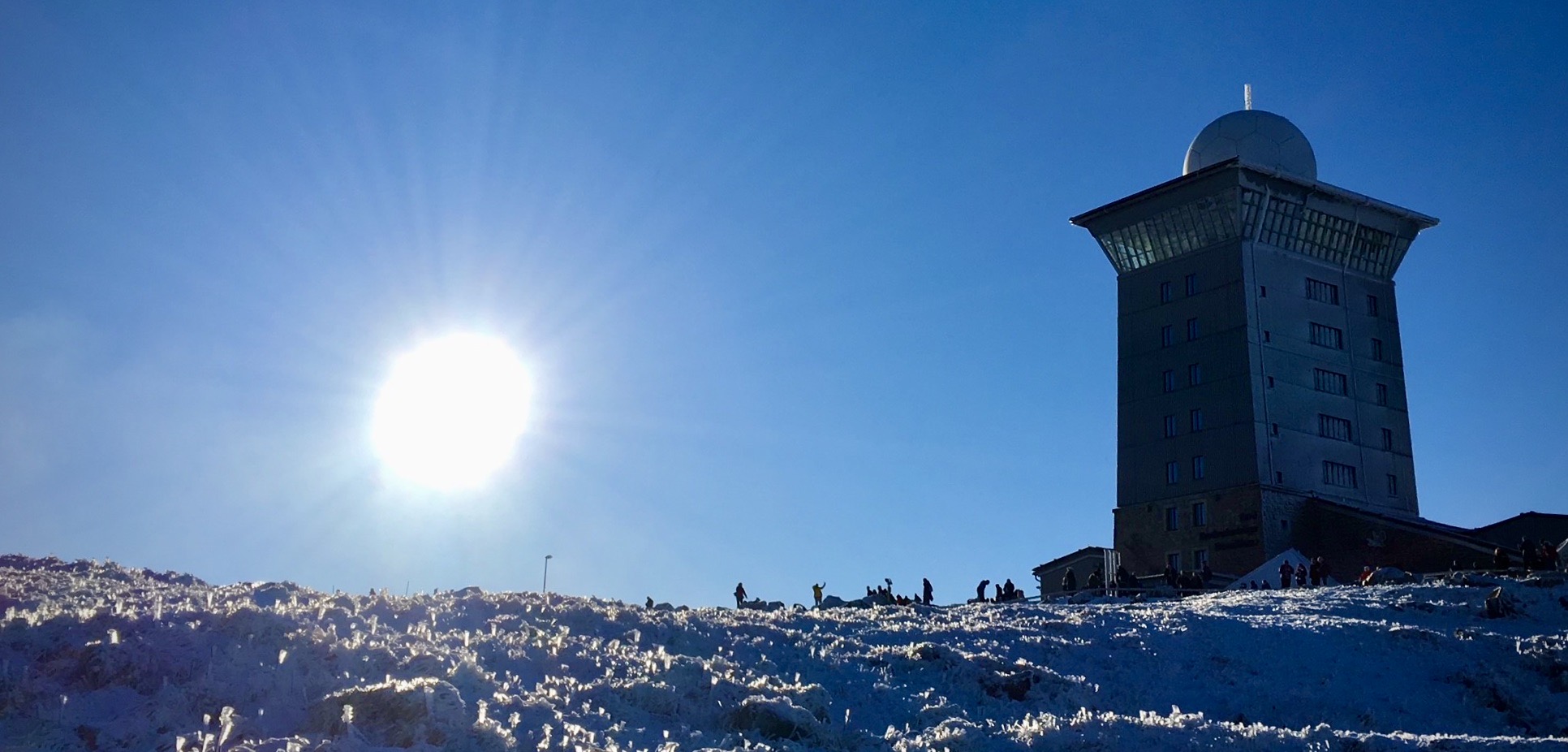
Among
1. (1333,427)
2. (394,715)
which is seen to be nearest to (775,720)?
(394,715)

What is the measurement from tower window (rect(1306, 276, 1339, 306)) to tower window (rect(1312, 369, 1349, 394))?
4.39 m

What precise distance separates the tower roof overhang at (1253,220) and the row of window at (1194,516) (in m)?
15.0

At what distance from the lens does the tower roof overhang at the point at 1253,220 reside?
232 ft

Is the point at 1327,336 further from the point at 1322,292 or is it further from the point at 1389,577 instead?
the point at 1389,577

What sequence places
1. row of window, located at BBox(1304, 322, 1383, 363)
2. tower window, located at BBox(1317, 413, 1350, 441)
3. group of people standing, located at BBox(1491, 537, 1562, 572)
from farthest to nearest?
row of window, located at BBox(1304, 322, 1383, 363) → tower window, located at BBox(1317, 413, 1350, 441) → group of people standing, located at BBox(1491, 537, 1562, 572)

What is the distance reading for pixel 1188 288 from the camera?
72.9 metres

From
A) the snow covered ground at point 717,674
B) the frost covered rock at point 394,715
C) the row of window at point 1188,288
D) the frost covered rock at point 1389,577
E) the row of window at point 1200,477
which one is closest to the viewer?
the frost covered rock at point 394,715

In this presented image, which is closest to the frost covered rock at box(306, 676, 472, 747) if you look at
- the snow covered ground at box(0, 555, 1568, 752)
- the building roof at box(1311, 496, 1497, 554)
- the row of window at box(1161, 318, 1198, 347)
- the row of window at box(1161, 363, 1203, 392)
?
the snow covered ground at box(0, 555, 1568, 752)

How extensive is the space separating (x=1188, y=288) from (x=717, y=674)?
5733cm

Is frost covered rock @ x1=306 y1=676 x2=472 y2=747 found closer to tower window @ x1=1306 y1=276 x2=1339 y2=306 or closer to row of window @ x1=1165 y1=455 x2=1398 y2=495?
row of window @ x1=1165 y1=455 x2=1398 y2=495

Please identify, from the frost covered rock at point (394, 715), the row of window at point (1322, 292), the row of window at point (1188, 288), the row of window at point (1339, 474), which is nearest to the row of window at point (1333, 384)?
the row of window at point (1339, 474)

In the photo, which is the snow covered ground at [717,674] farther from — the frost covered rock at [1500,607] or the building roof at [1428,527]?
the building roof at [1428,527]

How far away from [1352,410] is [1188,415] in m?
10.0

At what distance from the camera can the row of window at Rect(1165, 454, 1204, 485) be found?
2712 inches
